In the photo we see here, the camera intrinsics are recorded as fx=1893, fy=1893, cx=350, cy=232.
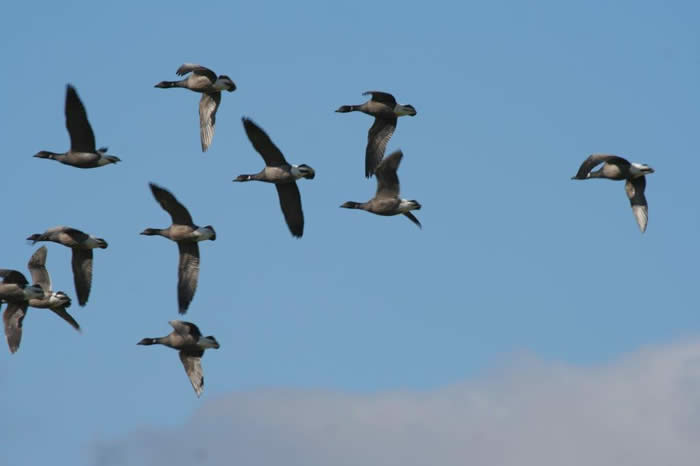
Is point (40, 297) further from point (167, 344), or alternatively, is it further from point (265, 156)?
point (265, 156)

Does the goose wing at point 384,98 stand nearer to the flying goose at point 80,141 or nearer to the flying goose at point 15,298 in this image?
the flying goose at point 80,141

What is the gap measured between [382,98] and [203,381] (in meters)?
8.58

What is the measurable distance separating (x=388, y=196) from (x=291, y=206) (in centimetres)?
246

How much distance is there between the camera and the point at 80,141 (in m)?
46.0

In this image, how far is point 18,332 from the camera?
45625 millimetres

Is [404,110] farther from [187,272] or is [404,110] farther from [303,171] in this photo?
[187,272]

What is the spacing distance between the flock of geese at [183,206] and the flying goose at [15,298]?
0.02 metres

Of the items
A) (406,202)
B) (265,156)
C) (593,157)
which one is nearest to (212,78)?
(265,156)

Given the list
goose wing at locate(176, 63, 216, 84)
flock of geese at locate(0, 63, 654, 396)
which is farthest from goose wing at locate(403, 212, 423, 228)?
goose wing at locate(176, 63, 216, 84)

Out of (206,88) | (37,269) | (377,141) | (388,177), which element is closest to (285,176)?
(388,177)

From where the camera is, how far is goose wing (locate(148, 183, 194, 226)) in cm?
4497

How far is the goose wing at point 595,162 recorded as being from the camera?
152 ft

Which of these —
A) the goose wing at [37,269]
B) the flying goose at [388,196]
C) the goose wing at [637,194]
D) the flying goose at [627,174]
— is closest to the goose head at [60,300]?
the goose wing at [37,269]

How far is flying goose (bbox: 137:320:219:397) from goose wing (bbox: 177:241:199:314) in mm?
889
